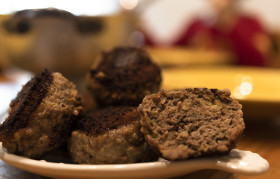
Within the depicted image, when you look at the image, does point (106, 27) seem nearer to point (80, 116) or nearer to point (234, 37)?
Result: point (80, 116)

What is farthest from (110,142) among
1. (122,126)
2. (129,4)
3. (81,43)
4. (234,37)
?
(234,37)

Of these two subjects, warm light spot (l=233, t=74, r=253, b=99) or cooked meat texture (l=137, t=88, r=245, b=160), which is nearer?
cooked meat texture (l=137, t=88, r=245, b=160)

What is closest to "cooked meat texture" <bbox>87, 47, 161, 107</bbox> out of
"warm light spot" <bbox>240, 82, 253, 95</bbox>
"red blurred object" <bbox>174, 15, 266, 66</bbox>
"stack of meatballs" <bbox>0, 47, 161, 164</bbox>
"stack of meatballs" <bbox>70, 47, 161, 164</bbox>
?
"stack of meatballs" <bbox>70, 47, 161, 164</bbox>

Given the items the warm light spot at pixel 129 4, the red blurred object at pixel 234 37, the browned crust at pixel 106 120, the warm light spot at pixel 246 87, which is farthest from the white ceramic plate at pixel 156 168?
the red blurred object at pixel 234 37

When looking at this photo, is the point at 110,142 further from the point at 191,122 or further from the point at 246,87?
the point at 246,87

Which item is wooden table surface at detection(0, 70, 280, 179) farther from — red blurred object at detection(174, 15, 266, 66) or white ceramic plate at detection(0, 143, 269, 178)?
red blurred object at detection(174, 15, 266, 66)

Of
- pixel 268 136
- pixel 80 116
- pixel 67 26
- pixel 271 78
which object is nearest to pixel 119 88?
pixel 80 116
